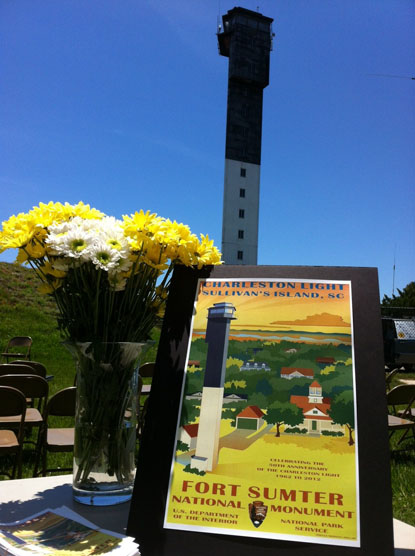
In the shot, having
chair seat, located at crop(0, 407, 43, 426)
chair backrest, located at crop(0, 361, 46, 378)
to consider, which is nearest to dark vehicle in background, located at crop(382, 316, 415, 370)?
chair backrest, located at crop(0, 361, 46, 378)

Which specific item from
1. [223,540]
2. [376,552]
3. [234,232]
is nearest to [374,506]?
[376,552]

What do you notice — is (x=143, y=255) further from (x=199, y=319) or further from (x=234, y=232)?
(x=234, y=232)

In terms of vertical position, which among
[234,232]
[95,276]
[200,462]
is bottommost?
[200,462]

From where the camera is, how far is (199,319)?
1.06m

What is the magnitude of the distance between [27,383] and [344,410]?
Result: 3.37 meters

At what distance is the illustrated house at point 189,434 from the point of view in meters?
0.94

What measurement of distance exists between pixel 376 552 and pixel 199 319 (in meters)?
0.55

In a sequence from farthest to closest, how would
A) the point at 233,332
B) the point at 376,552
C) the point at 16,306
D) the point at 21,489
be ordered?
the point at 16,306 → the point at 21,489 → the point at 233,332 → the point at 376,552

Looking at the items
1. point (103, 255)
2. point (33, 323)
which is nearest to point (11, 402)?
point (103, 255)

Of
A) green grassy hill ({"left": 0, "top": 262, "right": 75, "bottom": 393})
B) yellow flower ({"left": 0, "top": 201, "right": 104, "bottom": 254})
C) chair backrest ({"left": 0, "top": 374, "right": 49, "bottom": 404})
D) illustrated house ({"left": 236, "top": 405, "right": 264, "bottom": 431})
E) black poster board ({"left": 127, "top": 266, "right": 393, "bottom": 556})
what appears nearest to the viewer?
black poster board ({"left": 127, "top": 266, "right": 393, "bottom": 556})

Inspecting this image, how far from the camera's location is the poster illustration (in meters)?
0.85

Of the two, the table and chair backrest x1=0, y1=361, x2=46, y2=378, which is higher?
chair backrest x1=0, y1=361, x2=46, y2=378

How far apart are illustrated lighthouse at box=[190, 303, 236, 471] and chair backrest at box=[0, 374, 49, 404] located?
307 cm

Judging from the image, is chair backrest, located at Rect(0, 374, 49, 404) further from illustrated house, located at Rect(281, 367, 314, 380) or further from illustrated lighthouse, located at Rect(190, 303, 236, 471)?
illustrated house, located at Rect(281, 367, 314, 380)
